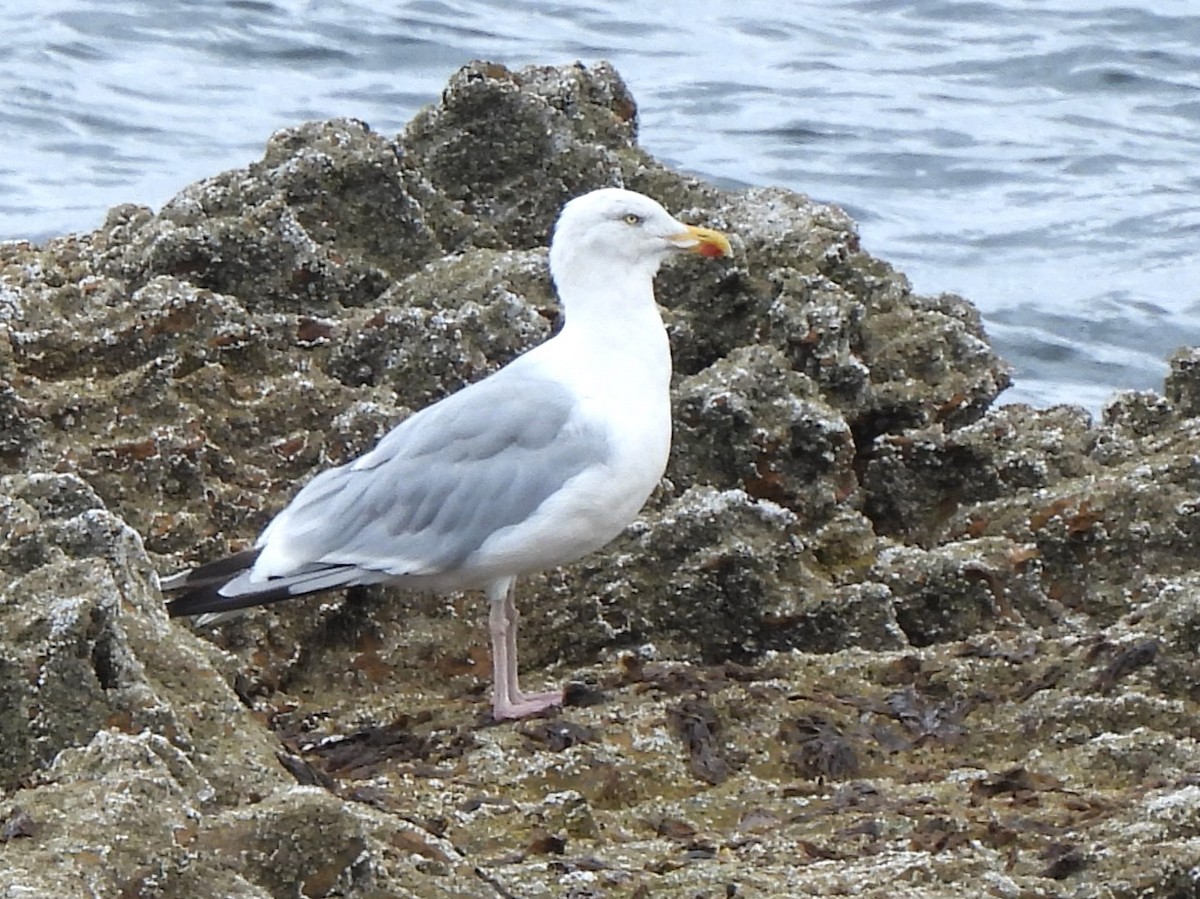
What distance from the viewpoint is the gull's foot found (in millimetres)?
5426

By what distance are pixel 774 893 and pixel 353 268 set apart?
3572 mm

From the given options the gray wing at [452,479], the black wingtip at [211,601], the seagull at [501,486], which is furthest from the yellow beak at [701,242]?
the black wingtip at [211,601]

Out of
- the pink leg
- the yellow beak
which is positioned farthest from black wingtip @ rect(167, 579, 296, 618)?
the yellow beak

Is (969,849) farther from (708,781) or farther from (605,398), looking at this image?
(605,398)

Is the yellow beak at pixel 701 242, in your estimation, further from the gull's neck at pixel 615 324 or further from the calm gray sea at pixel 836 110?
the calm gray sea at pixel 836 110

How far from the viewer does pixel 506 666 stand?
5.70m

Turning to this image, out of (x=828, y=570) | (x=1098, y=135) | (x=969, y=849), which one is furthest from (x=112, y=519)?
(x=1098, y=135)

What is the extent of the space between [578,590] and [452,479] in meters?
0.52

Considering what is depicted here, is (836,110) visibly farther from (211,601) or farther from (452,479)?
(211,601)

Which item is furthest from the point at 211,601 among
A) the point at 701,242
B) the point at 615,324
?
the point at 701,242

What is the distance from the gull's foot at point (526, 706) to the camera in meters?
5.43

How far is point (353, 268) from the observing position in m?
7.06

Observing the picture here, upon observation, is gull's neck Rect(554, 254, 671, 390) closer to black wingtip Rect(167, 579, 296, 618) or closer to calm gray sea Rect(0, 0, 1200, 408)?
black wingtip Rect(167, 579, 296, 618)

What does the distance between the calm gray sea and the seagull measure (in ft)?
21.6
